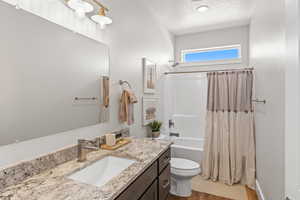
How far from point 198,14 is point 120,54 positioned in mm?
1775

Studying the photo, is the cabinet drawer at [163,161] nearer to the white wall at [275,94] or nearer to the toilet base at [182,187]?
the toilet base at [182,187]

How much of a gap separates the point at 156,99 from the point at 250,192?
1.93 m

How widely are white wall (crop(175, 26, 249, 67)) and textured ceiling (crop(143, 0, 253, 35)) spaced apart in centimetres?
17

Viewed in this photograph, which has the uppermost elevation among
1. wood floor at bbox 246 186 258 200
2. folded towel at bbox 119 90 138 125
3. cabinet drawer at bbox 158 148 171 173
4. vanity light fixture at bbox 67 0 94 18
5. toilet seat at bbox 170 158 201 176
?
vanity light fixture at bbox 67 0 94 18

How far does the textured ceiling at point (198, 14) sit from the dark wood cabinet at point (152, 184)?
2164 millimetres

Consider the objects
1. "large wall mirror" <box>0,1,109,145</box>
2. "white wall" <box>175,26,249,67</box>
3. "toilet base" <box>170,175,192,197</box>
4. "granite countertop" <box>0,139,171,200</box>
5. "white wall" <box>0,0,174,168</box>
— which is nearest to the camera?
"granite countertop" <box>0,139,171,200</box>

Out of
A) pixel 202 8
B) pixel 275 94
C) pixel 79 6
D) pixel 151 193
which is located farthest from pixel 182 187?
pixel 202 8

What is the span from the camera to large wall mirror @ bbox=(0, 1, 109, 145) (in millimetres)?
917

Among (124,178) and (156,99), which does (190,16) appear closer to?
(156,99)

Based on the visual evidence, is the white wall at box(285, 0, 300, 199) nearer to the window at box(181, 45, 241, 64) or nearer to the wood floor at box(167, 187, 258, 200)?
the wood floor at box(167, 187, 258, 200)

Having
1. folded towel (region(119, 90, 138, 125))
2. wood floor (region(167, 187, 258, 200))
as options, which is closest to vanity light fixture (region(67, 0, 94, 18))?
folded towel (region(119, 90, 138, 125))

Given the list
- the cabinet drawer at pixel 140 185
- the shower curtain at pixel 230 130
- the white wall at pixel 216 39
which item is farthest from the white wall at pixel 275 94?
the white wall at pixel 216 39

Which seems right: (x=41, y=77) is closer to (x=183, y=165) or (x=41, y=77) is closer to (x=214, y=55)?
(x=183, y=165)

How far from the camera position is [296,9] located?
2.04ft
